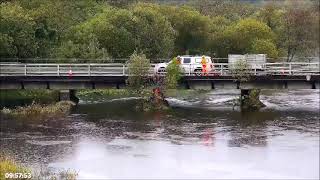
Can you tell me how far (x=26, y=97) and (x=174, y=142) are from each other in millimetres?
23798

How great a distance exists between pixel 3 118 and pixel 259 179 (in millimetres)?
24134

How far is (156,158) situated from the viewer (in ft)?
101

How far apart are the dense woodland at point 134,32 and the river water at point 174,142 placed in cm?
1042

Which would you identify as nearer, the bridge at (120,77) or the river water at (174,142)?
the river water at (174,142)

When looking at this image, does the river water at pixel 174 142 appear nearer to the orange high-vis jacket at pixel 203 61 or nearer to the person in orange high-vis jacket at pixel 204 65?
the person in orange high-vis jacket at pixel 204 65

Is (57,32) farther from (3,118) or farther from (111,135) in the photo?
(111,135)

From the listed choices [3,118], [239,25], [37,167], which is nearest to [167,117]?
[3,118]

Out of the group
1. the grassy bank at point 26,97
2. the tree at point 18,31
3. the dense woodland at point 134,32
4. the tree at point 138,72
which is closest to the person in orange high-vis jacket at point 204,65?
the tree at point 138,72

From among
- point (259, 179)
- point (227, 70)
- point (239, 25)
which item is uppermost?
point (239, 25)

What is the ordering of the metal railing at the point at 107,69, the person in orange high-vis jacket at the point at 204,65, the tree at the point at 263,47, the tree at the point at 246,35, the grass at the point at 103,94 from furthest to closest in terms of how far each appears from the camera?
the tree at the point at 246,35, the tree at the point at 263,47, the grass at the point at 103,94, the person in orange high-vis jacket at the point at 204,65, the metal railing at the point at 107,69

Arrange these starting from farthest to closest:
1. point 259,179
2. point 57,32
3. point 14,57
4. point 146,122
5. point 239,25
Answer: point 239,25 → point 57,32 → point 14,57 → point 146,122 → point 259,179

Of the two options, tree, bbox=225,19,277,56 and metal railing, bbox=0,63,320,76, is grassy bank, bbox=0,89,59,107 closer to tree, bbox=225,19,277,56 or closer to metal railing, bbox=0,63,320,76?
metal railing, bbox=0,63,320,76

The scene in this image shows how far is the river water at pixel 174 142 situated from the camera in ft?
93.4

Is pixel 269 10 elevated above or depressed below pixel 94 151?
above
